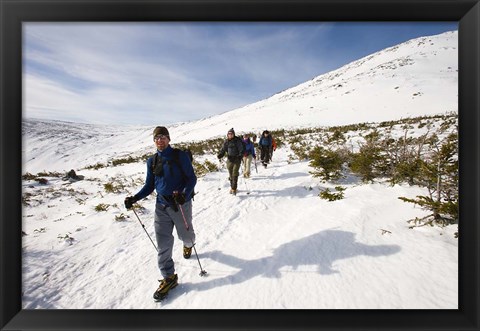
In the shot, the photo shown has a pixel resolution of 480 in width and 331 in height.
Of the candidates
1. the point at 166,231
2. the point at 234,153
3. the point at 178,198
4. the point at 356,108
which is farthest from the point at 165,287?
the point at 356,108

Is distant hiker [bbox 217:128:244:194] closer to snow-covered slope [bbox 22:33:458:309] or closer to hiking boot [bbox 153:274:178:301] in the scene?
snow-covered slope [bbox 22:33:458:309]

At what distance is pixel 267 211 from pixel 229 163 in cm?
198

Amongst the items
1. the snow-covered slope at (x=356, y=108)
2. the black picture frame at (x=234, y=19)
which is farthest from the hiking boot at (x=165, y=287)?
the snow-covered slope at (x=356, y=108)

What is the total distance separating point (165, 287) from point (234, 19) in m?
3.05

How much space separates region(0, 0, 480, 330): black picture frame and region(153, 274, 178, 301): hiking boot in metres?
0.74

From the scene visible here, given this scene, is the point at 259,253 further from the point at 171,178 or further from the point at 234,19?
the point at 234,19

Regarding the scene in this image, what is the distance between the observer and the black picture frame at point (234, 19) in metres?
1.82

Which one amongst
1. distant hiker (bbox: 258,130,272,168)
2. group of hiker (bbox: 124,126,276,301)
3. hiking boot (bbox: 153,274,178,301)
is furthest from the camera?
distant hiker (bbox: 258,130,272,168)

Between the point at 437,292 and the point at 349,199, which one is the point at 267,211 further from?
the point at 437,292

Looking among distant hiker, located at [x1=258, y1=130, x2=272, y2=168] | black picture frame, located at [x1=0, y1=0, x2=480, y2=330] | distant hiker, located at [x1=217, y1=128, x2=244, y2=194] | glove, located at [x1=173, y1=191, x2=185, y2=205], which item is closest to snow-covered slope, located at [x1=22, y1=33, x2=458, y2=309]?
black picture frame, located at [x1=0, y1=0, x2=480, y2=330]

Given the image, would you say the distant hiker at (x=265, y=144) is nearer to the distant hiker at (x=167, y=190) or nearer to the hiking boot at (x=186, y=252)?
the hiking boot at (x=186, y=252)

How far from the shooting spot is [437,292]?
2.08 meters

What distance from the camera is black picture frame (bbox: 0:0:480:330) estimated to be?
5.97 feet
